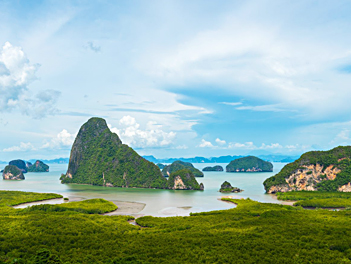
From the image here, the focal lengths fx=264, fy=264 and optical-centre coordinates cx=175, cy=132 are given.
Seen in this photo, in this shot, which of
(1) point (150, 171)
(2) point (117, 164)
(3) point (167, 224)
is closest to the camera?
(3) point (167, 224)

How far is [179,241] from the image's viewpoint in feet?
88.2

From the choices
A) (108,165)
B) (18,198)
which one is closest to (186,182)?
(108,165)

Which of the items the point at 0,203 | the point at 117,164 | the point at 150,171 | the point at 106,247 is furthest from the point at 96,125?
the point at 106,247

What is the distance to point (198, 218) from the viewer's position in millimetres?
40125

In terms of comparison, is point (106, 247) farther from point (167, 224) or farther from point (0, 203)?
point (0, 203)

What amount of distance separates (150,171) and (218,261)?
3215 inches

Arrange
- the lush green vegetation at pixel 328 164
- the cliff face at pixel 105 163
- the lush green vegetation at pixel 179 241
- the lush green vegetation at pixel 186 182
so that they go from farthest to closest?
the cliff face at pixel 105 163
the lush green vegetation at pixel 186 182
the lush green vegetation at pixel 328 164
the lush green vegetation at pixel 179 241

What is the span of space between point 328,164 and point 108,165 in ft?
266

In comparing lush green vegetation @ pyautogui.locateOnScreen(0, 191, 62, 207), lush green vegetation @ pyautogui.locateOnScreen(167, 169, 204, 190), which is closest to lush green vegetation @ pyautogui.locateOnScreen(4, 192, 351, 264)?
lush green vegetation @ pyautogui.locateOnScreen(0, 191, 62, 207)

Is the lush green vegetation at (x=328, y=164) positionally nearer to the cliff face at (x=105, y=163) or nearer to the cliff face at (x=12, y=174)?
the cliff face at (x=105, y=163)

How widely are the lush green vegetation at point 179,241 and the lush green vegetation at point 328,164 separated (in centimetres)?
4418

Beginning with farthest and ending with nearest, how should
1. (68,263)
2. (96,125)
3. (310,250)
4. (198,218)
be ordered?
(96,125) → (198,218) → (310,250) → (68,263)

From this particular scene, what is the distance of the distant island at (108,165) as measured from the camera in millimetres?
98706

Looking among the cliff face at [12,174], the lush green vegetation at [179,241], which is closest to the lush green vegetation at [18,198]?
the lush green vegetation at [179,241]
